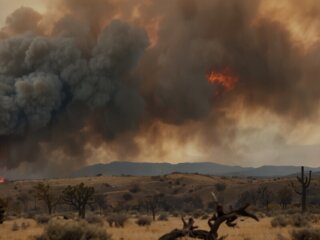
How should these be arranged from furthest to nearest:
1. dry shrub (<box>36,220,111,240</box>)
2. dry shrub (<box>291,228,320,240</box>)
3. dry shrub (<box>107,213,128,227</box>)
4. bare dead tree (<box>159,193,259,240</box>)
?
dry shrub (<box>107,213,128,227</box>) < dry shrub (<box>291,228,320,240</box>) < dry shrub (<box>36,220,111,240</box>) < bare dead tree (<box>159,193,259,240</box>)

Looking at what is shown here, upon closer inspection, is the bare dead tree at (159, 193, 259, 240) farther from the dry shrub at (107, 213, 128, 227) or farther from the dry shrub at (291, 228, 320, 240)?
the dry shrub at (107, 213, 128, 227)

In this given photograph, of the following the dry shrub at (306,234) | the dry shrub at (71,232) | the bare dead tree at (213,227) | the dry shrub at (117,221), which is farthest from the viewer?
the dry shrub at (117,221)

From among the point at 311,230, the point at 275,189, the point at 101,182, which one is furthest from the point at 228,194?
the point at 311,230

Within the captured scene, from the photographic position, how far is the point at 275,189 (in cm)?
8419

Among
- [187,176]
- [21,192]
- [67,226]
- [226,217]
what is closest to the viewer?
[226,217]

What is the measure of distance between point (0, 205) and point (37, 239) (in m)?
18.7

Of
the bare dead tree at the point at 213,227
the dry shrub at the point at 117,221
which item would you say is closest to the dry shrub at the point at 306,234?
the bare dead tree at the point at 213,227

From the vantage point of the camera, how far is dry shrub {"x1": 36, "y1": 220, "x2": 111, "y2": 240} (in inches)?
741

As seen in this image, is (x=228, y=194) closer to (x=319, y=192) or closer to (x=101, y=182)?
(x=319, y=192)

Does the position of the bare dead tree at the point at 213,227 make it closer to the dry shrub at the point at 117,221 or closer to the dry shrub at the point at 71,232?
the dry shrub at the point at 71,232

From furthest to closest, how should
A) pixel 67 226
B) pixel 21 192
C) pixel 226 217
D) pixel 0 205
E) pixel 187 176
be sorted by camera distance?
pixel 187 176
pixel 21 192
pixel 0 205
pixel 67 226
pixel 226 217

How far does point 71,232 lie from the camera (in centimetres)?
1897

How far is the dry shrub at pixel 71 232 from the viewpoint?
18.8m

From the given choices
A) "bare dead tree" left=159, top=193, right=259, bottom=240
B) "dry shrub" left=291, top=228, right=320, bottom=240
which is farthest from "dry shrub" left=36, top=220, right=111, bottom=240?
"dry shrub" left=291, top=228, right=320, bottom=240
